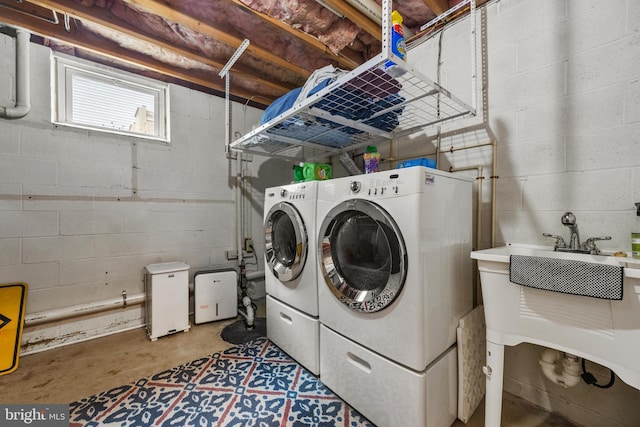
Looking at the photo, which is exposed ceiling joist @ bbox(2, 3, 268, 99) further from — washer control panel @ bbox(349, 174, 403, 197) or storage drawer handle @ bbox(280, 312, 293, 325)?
storage drawer handle @ bbox(280, 312, 293, 325)

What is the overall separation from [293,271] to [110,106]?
2.27 m

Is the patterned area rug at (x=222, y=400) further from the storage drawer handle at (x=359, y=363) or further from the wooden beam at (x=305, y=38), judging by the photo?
the wooden beam at (x=305, y=38)

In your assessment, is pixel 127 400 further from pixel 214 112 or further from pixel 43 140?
pixel 214 112

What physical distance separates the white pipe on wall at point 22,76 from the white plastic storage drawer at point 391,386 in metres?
2.70

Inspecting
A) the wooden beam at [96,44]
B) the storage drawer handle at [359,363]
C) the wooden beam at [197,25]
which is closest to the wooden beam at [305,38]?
the wooden beam at [197,25]

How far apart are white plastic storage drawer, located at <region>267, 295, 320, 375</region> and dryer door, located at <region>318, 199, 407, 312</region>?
0.41 metres

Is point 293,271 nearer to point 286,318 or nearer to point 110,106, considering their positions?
point 286,318

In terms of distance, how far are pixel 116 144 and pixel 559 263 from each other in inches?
120

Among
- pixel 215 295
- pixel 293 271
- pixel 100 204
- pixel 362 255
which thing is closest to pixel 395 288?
pixel 362 255

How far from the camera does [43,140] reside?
1976 millimetres

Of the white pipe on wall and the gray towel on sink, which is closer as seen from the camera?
the gray towel on sink

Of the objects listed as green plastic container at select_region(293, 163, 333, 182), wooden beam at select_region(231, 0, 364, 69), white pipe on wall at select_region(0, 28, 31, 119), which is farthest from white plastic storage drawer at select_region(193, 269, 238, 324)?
wooden beam at select_region(231, 0, 364, 69)

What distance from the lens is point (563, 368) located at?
3.90 ft

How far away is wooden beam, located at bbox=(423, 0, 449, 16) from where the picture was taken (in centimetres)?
162
